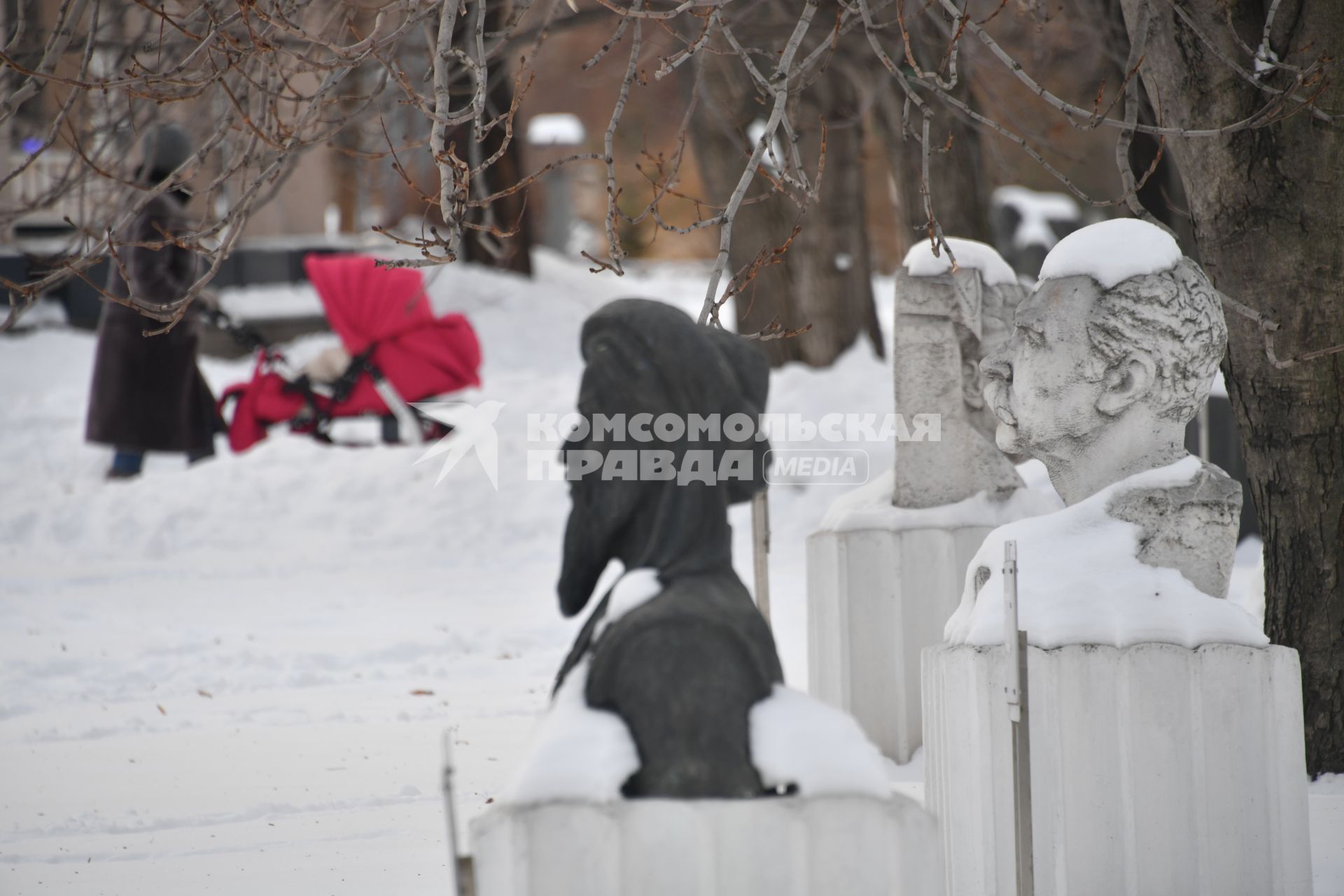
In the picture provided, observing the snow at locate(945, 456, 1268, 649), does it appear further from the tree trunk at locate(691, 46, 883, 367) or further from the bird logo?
the tree trunk at locate(691, 46, 883, 367)

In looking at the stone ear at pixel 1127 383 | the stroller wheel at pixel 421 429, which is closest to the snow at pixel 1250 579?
the stone ear at pixel 1127 383

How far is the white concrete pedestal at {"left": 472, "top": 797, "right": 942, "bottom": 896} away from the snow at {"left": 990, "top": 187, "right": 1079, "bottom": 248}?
20438 mm

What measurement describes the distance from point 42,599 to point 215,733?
11.1 ft

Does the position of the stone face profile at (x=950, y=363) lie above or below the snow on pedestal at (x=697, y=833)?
above

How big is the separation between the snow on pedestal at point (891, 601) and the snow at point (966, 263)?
95 centimetres

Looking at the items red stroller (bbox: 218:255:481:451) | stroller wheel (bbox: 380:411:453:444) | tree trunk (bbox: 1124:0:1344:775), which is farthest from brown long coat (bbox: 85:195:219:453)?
tree trunk (bbox: 1124:0:1344:775)

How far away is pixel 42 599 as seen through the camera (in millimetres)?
9641

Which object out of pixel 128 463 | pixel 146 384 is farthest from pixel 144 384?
pixel 128 463

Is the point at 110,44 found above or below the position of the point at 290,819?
above

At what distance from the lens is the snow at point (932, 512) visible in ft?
21.3

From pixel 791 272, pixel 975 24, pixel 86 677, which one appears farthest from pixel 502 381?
pixel 975 24

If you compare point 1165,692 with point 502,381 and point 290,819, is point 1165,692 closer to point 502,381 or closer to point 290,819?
point 290,819

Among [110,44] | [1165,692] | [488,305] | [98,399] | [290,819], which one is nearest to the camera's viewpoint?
[1165,692]

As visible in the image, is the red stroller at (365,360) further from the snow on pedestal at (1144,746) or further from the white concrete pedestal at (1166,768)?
the white concrete pedestal at (1166,768)
